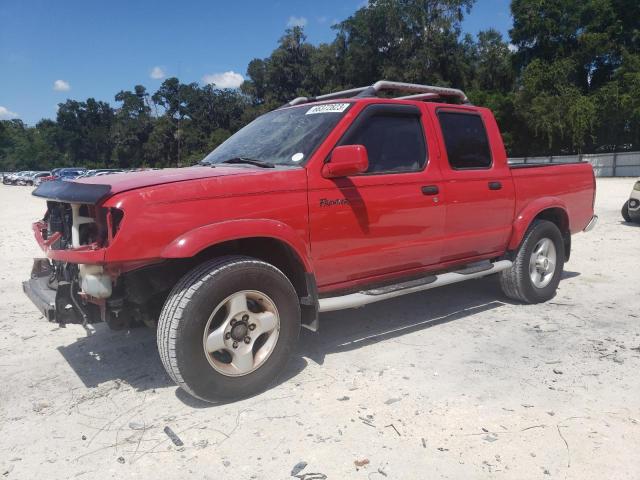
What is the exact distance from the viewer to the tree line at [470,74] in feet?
112

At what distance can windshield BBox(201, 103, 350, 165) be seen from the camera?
3885mm

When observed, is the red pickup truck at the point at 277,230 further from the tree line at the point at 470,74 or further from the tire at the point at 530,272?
the tree line at the point at 470,74

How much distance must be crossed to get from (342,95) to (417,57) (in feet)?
160

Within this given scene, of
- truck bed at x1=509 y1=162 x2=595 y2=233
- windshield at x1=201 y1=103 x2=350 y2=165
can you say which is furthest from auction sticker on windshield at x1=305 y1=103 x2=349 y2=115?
truck bed at x1=509 y1=162 x2=595 y2=233

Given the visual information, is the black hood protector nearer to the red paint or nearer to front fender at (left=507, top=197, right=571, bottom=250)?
the red paint

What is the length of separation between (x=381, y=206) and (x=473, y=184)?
115cm

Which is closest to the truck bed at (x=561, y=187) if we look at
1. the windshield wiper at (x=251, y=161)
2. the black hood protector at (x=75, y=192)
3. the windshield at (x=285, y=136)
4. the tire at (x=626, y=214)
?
the windshield at (x=285, y=136)

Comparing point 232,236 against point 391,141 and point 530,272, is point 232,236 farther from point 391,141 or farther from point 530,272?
point 530,272

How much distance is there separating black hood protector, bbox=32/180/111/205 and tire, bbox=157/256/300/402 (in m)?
0.69

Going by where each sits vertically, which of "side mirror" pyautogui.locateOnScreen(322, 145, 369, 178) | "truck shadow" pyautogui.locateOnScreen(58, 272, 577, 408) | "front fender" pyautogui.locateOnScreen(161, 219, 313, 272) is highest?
"side mirror" pyautogui.locateOnScreen(322, 145, 369, 178)

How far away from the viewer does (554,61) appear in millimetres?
36219

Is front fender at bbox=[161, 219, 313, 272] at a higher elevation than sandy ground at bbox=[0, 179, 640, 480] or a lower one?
higher

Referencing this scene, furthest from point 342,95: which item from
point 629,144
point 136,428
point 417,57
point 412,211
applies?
point 417,57

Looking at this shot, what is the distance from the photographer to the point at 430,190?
4285 mm
